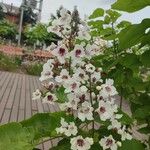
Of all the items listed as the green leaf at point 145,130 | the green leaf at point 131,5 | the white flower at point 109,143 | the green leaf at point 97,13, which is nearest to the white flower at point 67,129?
the white flower at point 109,143

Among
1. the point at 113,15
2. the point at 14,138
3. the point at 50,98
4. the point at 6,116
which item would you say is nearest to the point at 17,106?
the point at 6,116

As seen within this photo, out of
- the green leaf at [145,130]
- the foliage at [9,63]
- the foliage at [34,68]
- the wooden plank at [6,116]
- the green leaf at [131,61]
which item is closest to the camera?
the green leaf at [131,61]

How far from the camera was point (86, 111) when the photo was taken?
5.25 ft

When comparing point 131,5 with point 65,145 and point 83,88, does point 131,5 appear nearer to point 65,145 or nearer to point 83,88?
point 83,88

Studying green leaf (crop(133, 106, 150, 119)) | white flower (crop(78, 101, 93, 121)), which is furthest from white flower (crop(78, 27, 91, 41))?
green leaf (crop(133, 106, 150, 119))

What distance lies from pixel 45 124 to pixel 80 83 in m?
0.24

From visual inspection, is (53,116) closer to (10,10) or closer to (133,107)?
(133,107)

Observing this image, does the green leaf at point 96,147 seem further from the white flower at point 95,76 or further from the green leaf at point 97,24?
the green leaf at point 97,24

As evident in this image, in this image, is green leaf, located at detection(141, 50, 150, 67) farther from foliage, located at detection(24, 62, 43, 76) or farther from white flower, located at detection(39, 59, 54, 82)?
foliage, located at detection(24, 62, 43, 76)

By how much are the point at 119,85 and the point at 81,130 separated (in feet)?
1.40

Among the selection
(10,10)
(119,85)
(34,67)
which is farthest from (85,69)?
(10,10)

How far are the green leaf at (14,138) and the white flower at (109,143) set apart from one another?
0.25m

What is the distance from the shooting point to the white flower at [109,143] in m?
1.60

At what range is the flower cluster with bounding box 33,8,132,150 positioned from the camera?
158 cm
